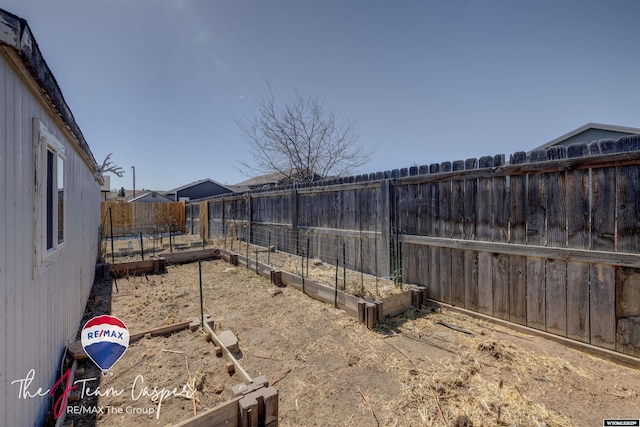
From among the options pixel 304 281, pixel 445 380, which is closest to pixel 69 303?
pixel 304 281

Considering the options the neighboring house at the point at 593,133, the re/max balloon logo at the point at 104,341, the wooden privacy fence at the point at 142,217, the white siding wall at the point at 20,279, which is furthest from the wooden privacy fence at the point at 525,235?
the wooden privacy fence at the point at 142,217

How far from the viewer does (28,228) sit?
1815 millimetres

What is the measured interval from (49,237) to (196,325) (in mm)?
1911

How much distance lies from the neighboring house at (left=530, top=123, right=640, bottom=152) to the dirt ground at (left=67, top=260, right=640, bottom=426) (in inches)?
250

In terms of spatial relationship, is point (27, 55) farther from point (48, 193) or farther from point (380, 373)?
point (380, 373)

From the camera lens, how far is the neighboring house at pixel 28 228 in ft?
4.68

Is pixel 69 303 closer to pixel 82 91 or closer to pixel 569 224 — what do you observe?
pixel 82 91

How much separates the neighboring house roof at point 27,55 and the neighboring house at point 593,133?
9.35m

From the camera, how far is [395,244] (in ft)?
16.6

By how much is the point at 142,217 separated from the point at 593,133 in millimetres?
21047

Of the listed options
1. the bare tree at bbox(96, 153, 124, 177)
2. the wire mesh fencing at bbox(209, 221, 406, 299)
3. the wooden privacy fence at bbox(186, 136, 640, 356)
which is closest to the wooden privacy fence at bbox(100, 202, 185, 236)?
the bare tree at bbox(96, 153, 124, 177)

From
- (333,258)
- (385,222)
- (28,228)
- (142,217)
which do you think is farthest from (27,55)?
(142,217)

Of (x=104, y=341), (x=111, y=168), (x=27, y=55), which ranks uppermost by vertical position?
(x=111, y=168)

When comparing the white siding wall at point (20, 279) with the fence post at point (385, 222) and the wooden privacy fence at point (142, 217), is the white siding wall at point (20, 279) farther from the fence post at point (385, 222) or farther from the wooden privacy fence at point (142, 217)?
the wooden privacy fence at point (142, 217)
